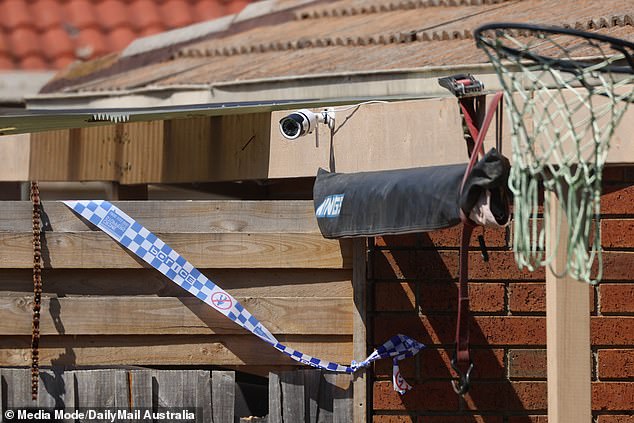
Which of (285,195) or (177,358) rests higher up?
(285,195)

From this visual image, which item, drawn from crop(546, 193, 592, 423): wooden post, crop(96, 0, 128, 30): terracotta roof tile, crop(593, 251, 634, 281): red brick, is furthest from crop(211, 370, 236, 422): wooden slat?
crop(96, 0, 128, 30): terracotta roof tile

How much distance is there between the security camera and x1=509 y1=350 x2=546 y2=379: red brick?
147cm

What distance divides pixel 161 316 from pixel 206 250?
1.17 feet

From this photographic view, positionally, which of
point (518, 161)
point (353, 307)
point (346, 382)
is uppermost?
point (518, 161)

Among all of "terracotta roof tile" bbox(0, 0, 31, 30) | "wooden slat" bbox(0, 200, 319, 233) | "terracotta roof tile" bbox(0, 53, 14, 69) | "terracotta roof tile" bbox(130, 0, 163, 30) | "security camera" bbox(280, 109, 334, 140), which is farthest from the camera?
"terracotta roof tile" bbox(130, 0, 163, 30)

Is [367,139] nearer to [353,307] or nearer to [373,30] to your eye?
[353,307]

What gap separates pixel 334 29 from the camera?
331 inches

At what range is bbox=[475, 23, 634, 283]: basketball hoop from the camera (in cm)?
394

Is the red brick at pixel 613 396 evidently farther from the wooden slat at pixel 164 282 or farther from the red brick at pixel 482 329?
the wooden slat at pixel 164 282

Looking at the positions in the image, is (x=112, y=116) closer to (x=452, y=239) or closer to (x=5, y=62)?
(x=452, y=239)

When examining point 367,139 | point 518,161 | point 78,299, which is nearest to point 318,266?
point 367,139

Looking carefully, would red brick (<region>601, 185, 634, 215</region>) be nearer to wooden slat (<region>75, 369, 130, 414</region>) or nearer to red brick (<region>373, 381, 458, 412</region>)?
red brick (<region>373, 381, 458, 412</region>)

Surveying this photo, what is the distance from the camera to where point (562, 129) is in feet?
14.4

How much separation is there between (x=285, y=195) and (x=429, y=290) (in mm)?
2824
